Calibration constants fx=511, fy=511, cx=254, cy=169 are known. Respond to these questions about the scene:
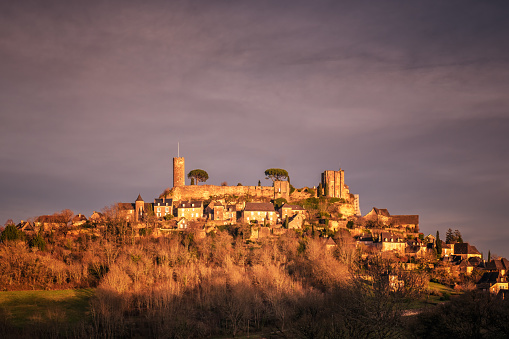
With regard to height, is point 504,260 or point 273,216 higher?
point 273,216

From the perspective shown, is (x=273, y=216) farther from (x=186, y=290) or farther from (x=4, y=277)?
(x=4, y=277)

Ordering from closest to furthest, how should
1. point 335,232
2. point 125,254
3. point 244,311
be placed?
1. point 244,311
2. point 125,254
3. point 335,232

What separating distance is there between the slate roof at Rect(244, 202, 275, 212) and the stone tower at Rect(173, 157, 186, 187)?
18.7 metres

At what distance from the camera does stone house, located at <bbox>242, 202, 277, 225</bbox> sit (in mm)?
97125

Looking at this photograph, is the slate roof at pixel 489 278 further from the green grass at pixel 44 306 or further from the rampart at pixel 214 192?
the green grass at pixel 44 306

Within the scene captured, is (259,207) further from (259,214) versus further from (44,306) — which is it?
(44,306)

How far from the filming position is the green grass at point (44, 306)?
48.5 meters

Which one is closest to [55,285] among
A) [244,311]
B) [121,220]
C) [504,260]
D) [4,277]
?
[4,277]

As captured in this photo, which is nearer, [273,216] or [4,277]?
[4,277]

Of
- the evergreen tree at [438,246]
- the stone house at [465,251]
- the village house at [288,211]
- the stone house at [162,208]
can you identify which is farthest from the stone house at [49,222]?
the stone house at [465,251]

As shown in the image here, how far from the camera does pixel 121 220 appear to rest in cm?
8525

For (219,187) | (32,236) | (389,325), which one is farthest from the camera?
(219,187)

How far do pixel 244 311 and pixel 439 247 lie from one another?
47266 mm

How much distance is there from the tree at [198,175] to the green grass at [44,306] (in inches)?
2182
